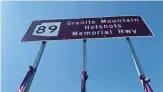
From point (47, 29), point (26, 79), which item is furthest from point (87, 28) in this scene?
point (26, 79)

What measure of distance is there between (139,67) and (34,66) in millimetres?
2279

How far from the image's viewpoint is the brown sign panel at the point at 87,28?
6.61 meters

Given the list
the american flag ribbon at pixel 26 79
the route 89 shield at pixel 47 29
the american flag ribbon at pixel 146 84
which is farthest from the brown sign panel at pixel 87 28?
the american flag ribbon at pixel 146 84

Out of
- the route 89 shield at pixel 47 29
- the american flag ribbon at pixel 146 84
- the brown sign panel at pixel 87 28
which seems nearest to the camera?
the american flag ribbon at pixel 146 84

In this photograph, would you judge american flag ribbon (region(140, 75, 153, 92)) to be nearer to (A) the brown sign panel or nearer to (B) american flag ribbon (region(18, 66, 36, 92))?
(A) the brown sign panel

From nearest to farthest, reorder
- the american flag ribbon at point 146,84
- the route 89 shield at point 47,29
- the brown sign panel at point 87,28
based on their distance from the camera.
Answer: the american flag ribbon at point 146,84, the brown sign panel at point 87,28, the route 89 shield at point 47,29

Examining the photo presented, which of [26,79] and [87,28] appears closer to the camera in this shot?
[26,79]

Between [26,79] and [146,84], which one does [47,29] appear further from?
[146,84]

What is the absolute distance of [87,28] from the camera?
275 inches

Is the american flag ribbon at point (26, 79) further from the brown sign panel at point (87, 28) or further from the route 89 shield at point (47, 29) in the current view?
the route 89 shield at point (47, 29)

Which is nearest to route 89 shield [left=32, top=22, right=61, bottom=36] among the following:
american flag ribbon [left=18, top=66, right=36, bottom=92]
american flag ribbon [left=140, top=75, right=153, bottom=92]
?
american flag ribbon [left=18, top=66, right=36, bottom=92]

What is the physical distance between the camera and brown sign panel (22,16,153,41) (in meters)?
6.61

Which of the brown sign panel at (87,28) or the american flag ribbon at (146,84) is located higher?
the brown sign panel at (87,28)

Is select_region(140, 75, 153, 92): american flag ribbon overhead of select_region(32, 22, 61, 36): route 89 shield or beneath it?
beneath
